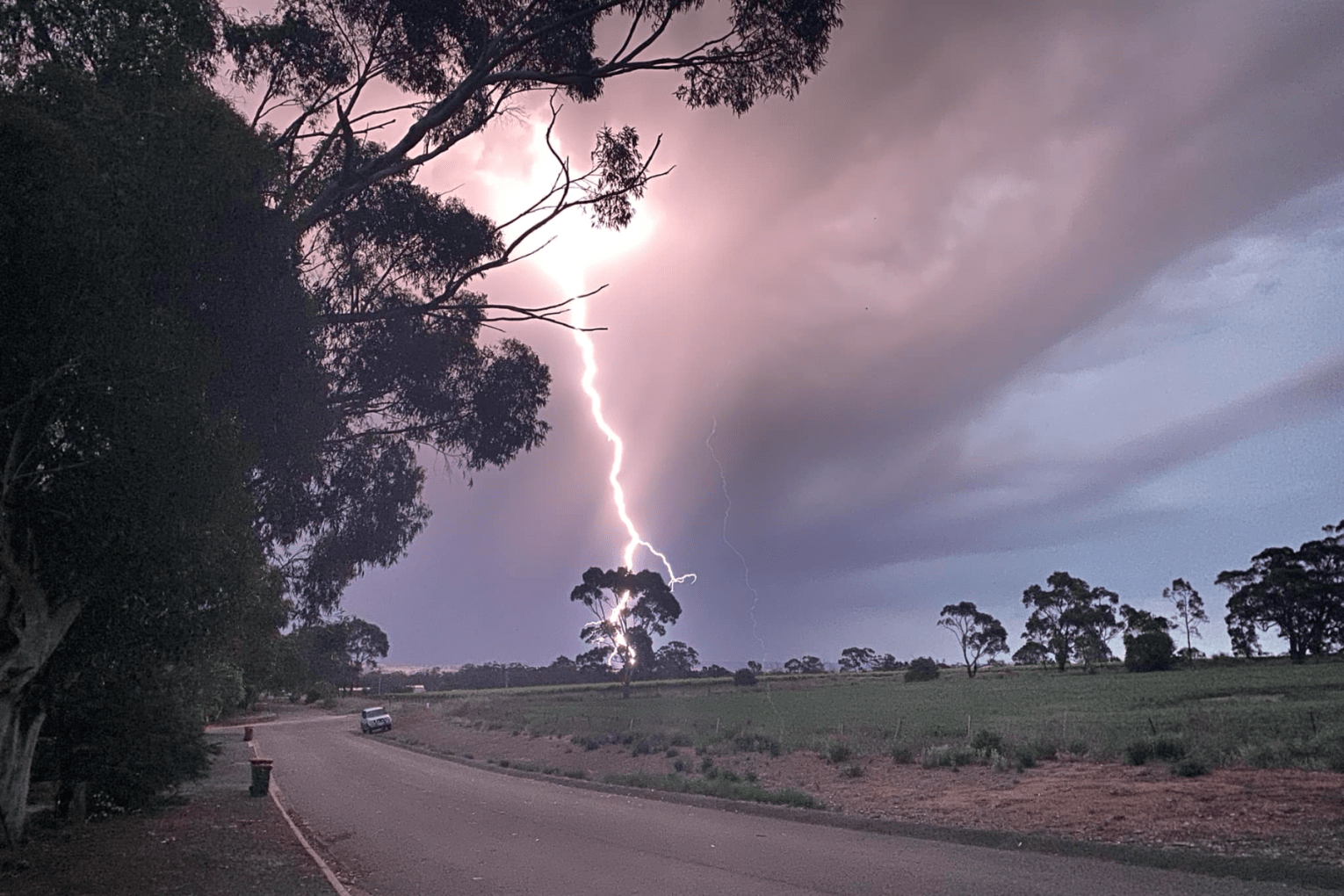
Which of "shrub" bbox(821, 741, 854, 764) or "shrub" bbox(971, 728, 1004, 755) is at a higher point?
"shrub" bbox(971, 728, 1004, 755)

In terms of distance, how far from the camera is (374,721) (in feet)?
150

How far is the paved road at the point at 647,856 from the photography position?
7891 millimetres

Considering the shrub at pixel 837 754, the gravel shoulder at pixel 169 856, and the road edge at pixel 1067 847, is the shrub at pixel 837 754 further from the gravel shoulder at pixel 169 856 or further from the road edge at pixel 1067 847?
the gravel shoulder at pixel 169 856

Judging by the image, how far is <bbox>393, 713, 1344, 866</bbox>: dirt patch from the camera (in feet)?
30.4

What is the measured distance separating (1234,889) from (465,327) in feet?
49.2

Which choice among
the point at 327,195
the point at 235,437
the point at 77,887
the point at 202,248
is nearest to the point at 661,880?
the point at 77,887

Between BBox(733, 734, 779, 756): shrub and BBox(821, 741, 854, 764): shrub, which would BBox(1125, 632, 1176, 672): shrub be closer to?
BBox(733, 734, 779, 756): shrub

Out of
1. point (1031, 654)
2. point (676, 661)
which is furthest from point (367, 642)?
point (1031, 654)

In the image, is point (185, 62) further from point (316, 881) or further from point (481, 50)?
point (316, 881)

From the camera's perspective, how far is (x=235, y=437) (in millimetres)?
10000

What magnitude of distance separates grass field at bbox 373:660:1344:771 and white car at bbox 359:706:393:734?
18.6 ft

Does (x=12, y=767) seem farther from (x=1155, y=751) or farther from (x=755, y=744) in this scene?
(x=1155, y=751)

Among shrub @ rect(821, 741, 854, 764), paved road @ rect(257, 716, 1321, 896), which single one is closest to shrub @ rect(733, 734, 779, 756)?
shrub @ rect(821, 741, 854, 764)

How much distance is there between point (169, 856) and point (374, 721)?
37506mm
